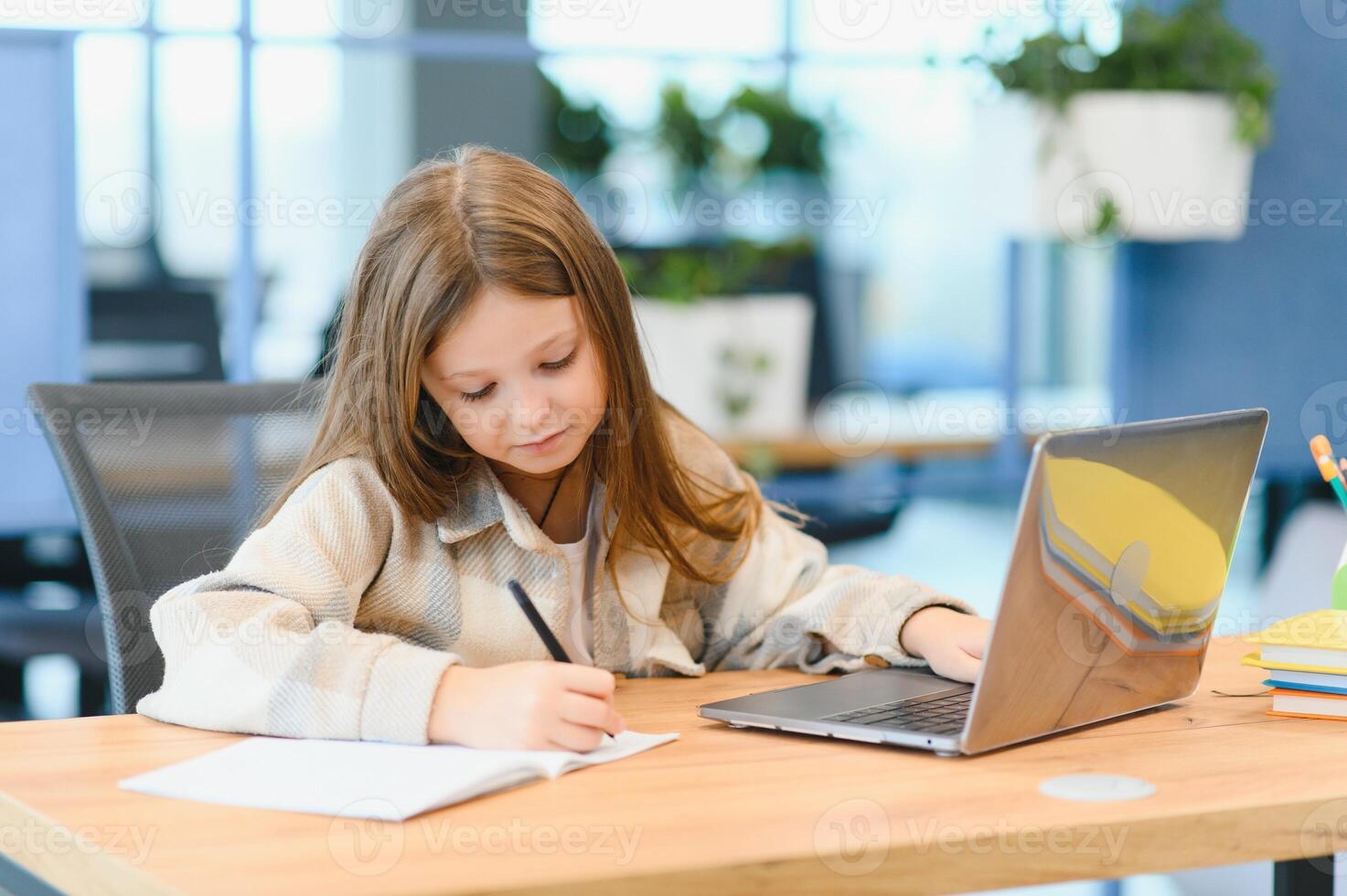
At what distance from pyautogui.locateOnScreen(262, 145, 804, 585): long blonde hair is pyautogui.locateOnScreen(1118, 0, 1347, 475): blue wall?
6.77 feet

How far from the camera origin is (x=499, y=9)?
12.5ft

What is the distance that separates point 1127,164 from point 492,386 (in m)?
2.46

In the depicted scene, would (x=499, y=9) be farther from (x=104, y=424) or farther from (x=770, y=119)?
(x=104, y=424)

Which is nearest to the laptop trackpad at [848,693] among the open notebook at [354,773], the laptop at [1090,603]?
the laptop at [1090,603]

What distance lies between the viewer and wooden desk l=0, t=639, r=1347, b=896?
2.73 ft

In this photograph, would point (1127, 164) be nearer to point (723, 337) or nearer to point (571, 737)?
point (723, 337)

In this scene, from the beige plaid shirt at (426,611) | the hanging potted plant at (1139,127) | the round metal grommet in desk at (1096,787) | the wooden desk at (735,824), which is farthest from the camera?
the hanging potted plant at (1139,127)

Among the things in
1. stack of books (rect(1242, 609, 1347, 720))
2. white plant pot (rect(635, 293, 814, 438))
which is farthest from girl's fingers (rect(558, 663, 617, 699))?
white plant pot (rect(635, 293, 814, 438))

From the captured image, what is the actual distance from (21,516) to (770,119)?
199 centimetres

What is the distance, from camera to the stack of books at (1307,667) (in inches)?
46.4

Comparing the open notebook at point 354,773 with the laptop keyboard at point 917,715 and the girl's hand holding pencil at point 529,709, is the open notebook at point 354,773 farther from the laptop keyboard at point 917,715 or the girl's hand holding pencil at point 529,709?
the laptop keyboard at point 917,715

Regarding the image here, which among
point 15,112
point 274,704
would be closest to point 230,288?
point 15,112

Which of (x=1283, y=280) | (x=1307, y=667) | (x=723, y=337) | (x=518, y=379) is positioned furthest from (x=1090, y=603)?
(x=1283, y=280)

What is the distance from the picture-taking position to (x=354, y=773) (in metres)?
0.99
